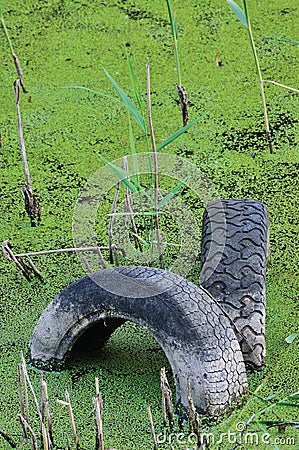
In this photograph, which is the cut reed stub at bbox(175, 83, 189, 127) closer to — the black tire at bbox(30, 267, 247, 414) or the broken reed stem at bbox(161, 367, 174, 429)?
the black tire at bbox(30, 267, 247, 414)

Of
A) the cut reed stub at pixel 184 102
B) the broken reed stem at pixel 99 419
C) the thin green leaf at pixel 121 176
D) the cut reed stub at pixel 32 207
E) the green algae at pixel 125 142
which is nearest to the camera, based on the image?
the broken reed stem at pixel 99 419

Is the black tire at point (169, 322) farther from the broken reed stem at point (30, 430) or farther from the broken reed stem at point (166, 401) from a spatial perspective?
the broken reed stem at point (30, 430)

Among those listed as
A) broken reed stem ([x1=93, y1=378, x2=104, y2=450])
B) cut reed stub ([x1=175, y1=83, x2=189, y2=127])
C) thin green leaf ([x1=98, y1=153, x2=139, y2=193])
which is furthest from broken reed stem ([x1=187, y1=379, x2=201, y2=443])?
cut reed stub ([x1=175, y1=83, x2=189, y2=127])

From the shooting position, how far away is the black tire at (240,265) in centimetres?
253

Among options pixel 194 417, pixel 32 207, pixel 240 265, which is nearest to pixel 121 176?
pixel 240 265

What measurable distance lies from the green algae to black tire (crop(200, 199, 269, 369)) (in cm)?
11

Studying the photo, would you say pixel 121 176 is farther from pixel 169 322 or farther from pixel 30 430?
pixel 30 430

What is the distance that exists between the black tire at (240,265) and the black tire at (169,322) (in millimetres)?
106

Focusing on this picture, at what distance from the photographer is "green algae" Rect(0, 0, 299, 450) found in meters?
2.52

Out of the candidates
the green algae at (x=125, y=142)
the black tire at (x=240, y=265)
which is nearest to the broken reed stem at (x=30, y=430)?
the green algae at (x=125, y=142)

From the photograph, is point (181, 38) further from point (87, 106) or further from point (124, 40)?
point (87, 106)

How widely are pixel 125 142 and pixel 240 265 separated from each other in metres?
1.16

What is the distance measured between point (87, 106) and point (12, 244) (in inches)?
37.9

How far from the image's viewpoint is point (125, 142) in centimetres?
369
